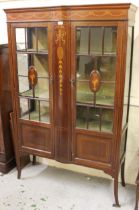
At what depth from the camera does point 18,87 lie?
2391mm

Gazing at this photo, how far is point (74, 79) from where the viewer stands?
2.12m

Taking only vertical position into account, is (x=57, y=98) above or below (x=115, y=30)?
below

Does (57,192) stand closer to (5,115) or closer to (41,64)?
(5,115)

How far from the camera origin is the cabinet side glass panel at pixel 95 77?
1.99 metres

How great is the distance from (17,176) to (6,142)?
0.39 m

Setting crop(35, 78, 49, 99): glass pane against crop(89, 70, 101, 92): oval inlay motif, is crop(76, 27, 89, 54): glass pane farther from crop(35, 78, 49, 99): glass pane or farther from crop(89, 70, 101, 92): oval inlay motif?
crop(35, 78, 49, 99): glass pane

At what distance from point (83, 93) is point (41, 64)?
0.47 metres

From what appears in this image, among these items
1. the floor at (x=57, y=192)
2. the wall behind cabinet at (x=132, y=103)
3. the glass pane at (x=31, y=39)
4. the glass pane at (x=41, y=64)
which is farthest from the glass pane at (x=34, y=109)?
the wall behind cabinet at (x=132, y=103)

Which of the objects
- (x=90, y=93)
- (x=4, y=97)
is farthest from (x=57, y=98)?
(x=4, y=97)

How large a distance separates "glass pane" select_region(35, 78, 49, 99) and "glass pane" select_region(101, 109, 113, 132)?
0.56 metres

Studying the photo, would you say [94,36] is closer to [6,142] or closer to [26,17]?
[26,17]

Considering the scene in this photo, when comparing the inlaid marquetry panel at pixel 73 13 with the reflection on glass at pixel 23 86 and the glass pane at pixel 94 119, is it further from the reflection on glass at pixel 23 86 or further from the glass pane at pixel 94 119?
the glass pane at pixel 94 119

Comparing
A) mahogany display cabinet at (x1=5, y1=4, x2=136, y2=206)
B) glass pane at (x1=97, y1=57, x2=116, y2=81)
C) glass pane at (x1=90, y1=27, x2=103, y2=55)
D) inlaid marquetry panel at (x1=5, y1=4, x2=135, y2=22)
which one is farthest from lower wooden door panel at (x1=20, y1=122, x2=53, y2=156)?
inlaid marquetry panel at (x1=5, y1=4, x2=135, y2=22)

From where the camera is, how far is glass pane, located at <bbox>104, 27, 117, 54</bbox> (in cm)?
192
